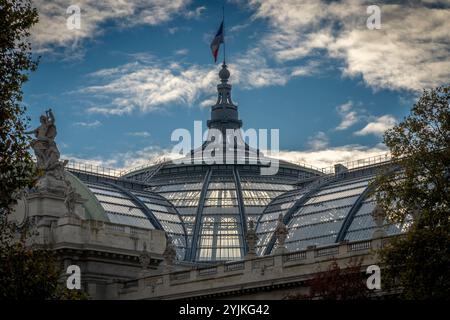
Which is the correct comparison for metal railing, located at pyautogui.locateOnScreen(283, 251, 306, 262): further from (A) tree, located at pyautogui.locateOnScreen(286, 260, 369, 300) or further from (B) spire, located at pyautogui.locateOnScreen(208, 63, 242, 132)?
(B) spire, located at pyautogui.locateOnScreen(208, 63, 242, 132)

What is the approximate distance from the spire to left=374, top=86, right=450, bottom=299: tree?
9151 cm

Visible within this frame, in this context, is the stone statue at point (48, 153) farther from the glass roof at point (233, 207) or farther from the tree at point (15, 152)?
the tree at point (15, 152)

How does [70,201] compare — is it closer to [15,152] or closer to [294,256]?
[294,256]

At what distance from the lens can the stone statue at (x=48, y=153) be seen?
105125 mm

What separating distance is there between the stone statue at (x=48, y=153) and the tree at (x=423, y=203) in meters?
42.1

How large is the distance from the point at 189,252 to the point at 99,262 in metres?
39.9

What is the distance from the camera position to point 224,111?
16212 centimetres

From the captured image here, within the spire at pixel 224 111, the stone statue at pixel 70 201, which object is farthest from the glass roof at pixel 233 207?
the stone statue at pixel 70 201

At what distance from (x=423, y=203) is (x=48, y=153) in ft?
151

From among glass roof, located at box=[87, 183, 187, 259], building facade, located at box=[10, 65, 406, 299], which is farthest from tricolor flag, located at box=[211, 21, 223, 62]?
glass roof, located at box=[87, 183, 187, 259]

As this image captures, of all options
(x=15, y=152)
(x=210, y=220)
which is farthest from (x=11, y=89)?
(x=210, y=220)

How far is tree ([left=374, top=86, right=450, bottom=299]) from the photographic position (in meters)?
63.7

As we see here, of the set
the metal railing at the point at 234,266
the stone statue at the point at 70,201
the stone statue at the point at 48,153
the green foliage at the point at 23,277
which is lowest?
the green foliage at the point at 23,277
